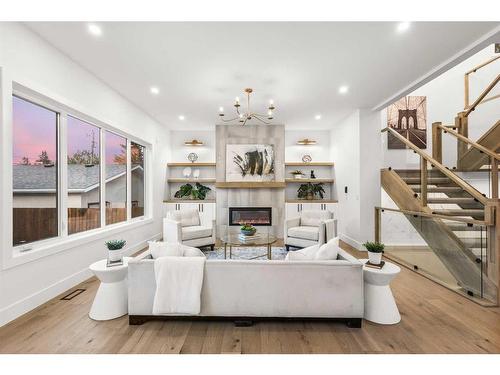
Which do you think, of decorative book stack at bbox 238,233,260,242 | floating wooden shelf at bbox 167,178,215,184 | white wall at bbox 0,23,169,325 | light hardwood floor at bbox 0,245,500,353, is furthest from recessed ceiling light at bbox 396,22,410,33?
floating wooden shelf at bbox 167,178,215,184

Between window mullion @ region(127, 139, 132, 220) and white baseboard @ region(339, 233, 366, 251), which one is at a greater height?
window mullion @ region(127, 139, 132, 220)

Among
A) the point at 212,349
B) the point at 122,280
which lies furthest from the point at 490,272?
the point at 122,280

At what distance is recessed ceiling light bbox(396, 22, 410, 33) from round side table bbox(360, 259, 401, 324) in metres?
2.34

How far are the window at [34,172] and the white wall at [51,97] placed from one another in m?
0.26

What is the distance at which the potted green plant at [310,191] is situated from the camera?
6.92 metres

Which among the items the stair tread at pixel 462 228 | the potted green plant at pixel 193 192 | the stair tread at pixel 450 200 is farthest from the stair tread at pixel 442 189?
the potted green plant at pixel 193 192

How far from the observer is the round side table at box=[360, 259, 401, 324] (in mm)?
2412

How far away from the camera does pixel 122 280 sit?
2.55 meters

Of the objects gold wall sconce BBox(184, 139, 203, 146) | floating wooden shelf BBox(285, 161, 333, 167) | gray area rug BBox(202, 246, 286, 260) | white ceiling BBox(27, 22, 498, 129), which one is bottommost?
gray area rug BBox(202, 246, 286, 260)

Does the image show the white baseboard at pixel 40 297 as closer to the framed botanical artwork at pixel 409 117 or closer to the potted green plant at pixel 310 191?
the potted green plant at pixel 310 191

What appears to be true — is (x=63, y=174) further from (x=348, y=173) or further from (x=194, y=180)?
(x=348, y=173)

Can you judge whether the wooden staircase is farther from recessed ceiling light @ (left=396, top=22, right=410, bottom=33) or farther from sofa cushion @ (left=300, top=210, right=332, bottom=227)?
recessed ceiling light @ (left=396, top=22, right=410, bottom=33)

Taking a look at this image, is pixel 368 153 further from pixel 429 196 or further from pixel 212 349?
pixel 212 349
